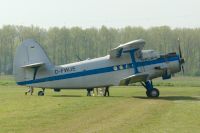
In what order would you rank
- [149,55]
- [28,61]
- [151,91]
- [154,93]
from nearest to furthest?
1. [154,93]
2. [151,91]
3. [149,55]
4. [28,61]

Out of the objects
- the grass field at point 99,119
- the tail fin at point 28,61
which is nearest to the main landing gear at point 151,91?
the tail fin at point 28,61

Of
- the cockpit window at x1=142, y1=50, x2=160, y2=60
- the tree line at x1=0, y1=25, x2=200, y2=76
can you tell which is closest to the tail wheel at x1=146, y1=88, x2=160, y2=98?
the cockpit window at x1=142, y1=50, x2=160, y2=60

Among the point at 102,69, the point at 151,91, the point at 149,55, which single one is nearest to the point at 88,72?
the point at 102,69

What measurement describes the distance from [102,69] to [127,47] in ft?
8.66

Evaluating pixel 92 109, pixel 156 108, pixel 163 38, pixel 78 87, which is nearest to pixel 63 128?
pixel 92 109

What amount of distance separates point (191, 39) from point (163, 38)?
864cm

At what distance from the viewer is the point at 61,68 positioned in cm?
3275

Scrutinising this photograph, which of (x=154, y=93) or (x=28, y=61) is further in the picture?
(x=28, y=61)

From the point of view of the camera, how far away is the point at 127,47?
31031mm

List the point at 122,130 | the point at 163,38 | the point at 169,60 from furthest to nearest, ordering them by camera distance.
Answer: the point at 163,38 < the point at 169,60 < the point at 122,130

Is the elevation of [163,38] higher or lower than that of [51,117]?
higher

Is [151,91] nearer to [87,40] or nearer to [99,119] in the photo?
[99,119]

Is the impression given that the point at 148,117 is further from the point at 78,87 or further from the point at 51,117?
the point at 78,87

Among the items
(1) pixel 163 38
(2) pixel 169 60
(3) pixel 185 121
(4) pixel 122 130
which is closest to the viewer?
(4) pixel 122 130
